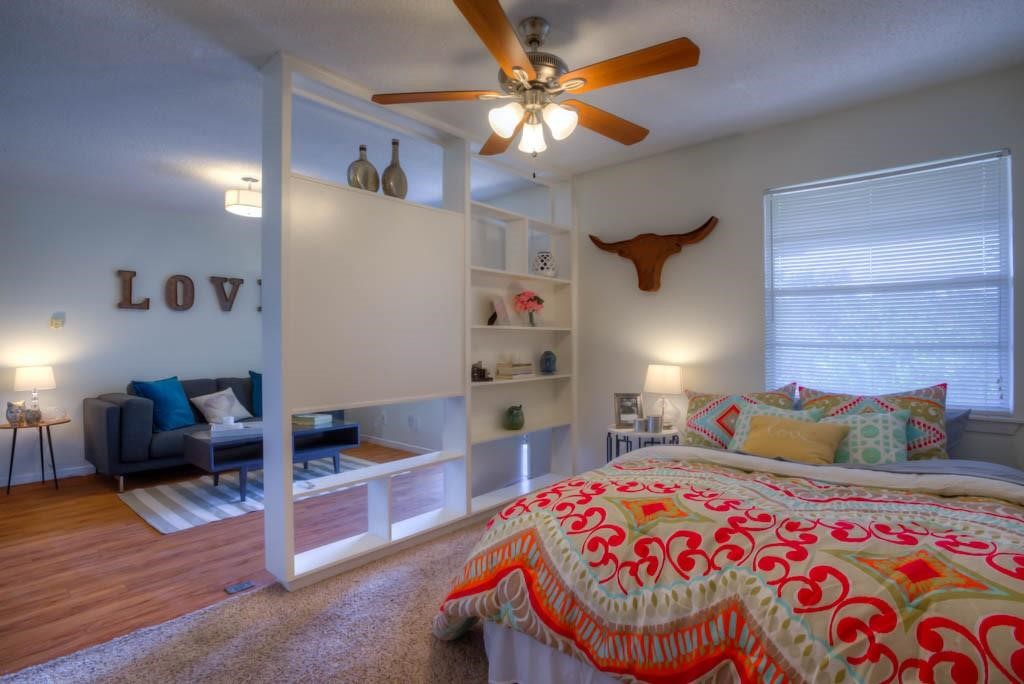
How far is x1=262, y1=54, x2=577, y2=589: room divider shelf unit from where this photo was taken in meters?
2.41

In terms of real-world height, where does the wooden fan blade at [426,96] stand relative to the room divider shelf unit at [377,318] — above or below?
above

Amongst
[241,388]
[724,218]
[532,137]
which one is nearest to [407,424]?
[241,388]

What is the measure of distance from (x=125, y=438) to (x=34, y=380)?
92 cm

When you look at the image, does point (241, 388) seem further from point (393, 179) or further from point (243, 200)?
point (393, 179)

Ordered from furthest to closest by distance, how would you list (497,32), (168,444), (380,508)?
(168,444), (380,508), (497,32)

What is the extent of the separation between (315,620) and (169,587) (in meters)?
0.93

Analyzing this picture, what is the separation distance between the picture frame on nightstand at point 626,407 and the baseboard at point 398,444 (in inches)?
95.1

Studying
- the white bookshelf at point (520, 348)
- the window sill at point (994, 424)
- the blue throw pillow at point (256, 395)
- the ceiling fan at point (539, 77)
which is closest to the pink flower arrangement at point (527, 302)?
the white bookshelf at point (520, 348)

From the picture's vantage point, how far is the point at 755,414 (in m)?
2.56

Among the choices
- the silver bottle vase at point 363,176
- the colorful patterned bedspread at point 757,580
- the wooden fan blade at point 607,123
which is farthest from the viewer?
the silver bottle vase at point 363,176

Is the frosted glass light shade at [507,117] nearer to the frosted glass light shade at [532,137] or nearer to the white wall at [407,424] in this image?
the frosted glass light shade at [532,137]

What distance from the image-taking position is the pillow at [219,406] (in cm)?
477

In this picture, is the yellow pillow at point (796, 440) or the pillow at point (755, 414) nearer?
the yellow pillow at point (796, 440)

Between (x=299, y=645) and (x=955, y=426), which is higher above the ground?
(x=955, y=426)
